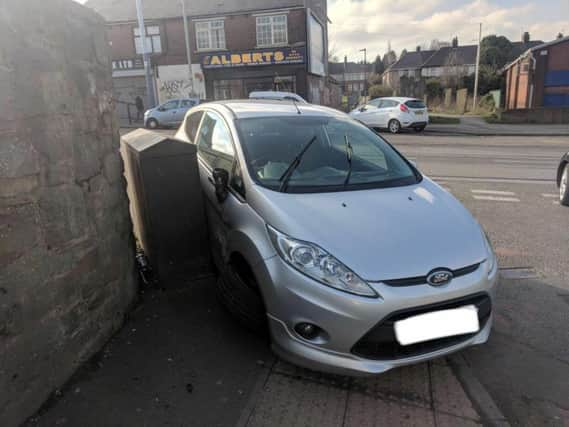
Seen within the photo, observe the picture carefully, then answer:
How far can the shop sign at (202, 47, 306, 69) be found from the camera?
2852 cm

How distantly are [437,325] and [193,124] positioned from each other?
379 centimetres

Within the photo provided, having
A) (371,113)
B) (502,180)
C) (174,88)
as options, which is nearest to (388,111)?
(371,113)

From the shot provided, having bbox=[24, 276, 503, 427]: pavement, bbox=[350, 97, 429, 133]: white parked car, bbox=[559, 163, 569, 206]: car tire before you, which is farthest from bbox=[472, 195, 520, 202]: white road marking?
bbox=[350, 97, 429, 133]: white parked car

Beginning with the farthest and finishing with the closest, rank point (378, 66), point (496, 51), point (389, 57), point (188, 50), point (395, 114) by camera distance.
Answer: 1. point (389, 57)
2. point (378, 66)
3. point (496, 51)
4. point (188, 50)
5. point (395, 114)

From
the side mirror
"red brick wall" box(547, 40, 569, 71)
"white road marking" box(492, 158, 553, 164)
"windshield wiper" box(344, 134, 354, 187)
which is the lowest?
"white road marking" box(492, 158, 553, 164)

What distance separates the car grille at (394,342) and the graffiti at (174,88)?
29902 mm

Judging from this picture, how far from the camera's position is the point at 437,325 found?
102 inches

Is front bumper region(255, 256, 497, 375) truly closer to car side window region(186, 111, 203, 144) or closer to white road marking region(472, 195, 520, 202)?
car side window region(186, 111, 203, 144)

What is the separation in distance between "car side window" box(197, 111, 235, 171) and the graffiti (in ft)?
88.7

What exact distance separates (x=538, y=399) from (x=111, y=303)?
2949 mm

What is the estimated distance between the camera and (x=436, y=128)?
69.3 feet

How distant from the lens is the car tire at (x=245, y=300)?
2945mm

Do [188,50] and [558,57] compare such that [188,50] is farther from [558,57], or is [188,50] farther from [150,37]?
[558,57]

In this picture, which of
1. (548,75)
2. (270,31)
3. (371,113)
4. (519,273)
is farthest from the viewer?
(270,31)
